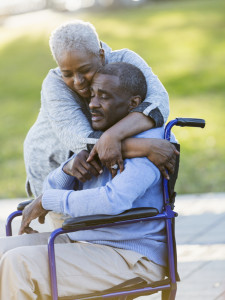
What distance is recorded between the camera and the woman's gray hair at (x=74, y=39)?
3344 millimetres

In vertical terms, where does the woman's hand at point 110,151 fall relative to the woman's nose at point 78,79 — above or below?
below

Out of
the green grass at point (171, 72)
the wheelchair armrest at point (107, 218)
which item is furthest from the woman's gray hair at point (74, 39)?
the green grass at point (171, 72)

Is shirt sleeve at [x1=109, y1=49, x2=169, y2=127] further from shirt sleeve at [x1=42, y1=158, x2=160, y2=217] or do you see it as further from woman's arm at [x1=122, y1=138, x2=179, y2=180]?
shirt sleeve at [x1=42, y1=158, x2=160, y2=217]

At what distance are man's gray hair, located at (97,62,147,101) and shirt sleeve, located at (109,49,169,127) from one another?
61mm

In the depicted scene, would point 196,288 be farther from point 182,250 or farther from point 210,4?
point 210,4

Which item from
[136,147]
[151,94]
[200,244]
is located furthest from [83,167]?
[200,244]

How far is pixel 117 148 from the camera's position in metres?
3.16

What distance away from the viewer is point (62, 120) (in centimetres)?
347

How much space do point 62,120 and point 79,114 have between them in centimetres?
9

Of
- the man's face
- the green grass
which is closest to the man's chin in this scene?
the man's face

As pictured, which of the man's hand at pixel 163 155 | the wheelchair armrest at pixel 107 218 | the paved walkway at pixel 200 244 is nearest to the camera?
the wheelchair armrest at pixel 107 218

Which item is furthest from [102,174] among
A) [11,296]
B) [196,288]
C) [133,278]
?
[196,288]

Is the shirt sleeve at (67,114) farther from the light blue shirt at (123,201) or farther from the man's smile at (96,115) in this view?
the light blue shirt at (123,201)

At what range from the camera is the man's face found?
10.6 ft
